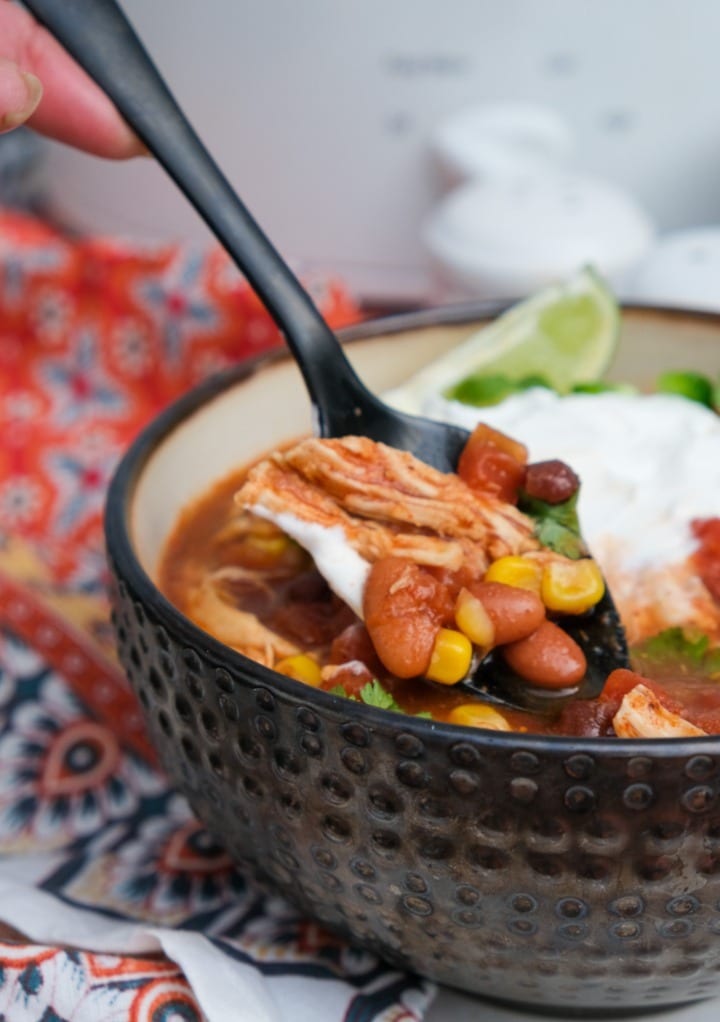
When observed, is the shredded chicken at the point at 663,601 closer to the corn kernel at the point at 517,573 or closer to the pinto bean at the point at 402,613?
the corn kernel at the point at 517,573

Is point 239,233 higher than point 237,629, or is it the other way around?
point 239,233

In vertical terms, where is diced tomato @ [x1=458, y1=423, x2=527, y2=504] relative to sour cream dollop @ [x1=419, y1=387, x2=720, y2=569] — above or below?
above

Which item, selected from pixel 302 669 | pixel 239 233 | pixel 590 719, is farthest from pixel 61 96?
pixel 590 719

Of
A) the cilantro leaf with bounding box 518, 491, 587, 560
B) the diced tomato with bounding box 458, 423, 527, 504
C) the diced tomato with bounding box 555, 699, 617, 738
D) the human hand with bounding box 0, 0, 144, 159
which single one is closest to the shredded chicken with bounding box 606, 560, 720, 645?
the cilantro leaf with bounding box 518, 491, 587, 560

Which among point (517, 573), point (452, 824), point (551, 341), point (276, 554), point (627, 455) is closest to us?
point (452, 824)

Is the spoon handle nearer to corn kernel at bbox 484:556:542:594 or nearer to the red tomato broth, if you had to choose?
the red tomato broth

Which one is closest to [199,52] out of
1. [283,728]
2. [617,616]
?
[617,616]

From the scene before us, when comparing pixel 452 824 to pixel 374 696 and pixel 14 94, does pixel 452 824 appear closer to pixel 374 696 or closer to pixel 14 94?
pixel 374 696
